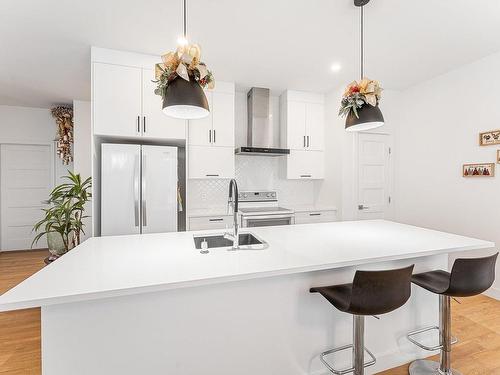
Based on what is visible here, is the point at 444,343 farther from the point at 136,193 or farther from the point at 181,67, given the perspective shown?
the point at 136,193

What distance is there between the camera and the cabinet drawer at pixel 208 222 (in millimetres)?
3498

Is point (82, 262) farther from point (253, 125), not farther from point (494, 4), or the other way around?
point (494, 4)

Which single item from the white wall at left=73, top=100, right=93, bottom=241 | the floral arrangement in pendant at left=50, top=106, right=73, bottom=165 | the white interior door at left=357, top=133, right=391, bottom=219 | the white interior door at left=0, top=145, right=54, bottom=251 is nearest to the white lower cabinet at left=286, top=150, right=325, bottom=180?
the white interior door at left=357, top=133, right=391, bottom=219

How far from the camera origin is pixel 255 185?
14.3ft

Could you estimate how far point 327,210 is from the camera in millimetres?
4078

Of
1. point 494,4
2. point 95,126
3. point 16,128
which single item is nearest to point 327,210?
point 494,4

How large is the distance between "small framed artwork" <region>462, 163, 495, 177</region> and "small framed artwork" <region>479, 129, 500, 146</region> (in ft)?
0.79

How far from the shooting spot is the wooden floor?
1.91 m

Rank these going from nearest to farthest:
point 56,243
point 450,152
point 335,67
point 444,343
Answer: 1. point 444,343
2. point 56,243
3. point 335,67
4. point 450,152

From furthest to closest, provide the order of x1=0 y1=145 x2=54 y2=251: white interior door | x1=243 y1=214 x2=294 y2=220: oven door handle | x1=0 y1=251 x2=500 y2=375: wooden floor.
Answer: x1=0 y1=145 x2=54 y2=251: white interior door < x1=243 y1=214 x2=294 y2=220: oven door handle < x1=0 y1=251 x2=500 y2=375: wooden floor

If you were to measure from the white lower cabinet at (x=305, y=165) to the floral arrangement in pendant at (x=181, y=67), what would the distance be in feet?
8.76

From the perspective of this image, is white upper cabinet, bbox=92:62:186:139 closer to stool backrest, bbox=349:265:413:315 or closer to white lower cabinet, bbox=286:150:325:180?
white lower cabinet, bbox=286:150:325:180

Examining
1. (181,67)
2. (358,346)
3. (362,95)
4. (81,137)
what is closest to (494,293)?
(358,346)

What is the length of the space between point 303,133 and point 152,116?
90.5 inches
